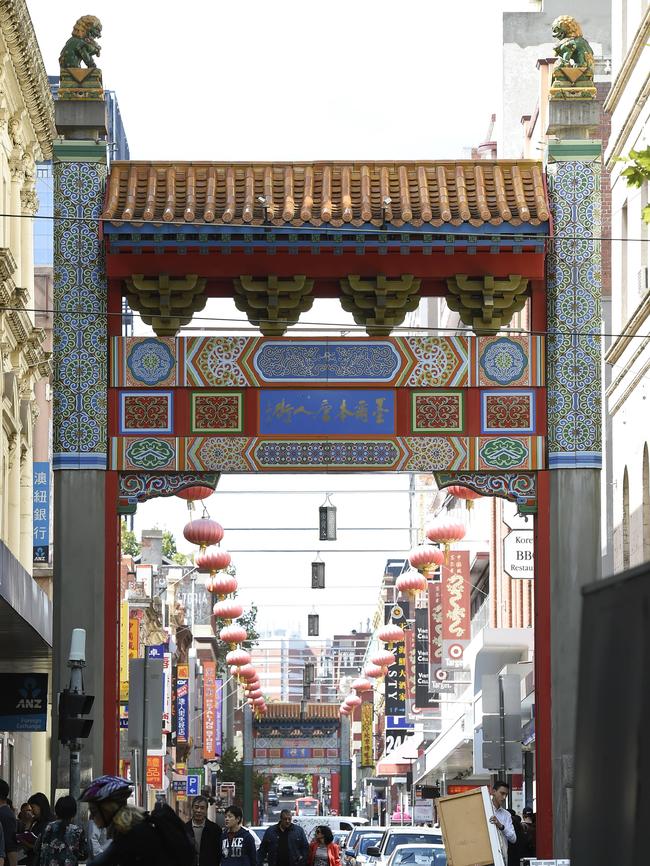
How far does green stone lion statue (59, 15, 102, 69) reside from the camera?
892 inches

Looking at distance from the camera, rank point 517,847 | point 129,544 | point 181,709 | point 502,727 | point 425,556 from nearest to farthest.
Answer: point 517,847, point 502,727, point 425,556, point 181,709, point 129,544

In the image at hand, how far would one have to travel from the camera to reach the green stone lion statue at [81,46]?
892 inches

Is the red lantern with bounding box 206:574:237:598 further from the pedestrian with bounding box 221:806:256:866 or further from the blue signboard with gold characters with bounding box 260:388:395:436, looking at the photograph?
the pedestrian with bounding box 221:806:256:866

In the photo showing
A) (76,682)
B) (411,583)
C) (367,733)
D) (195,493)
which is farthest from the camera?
(367,733)

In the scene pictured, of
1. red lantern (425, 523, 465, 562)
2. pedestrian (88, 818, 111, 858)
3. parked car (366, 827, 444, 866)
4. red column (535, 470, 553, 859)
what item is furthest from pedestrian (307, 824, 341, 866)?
pedestrian (88, 818, 111, 858)

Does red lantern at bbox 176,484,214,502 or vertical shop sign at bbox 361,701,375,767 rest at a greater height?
red lantern at bbox 176,484,214,502

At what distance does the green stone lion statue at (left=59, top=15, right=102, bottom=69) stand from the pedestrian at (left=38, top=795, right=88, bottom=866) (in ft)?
33.8

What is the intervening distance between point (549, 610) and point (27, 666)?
1442cm

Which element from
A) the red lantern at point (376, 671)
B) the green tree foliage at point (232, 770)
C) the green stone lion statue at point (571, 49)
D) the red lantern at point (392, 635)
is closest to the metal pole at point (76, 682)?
the green stone lion statue at point (571, 49)

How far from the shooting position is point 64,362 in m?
22.2

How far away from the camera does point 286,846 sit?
26016mm

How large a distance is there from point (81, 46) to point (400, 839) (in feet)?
44.0

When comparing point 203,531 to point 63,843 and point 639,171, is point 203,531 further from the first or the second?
point 639,171

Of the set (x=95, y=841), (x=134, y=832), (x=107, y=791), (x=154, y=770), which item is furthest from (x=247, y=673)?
(x=134, y=832)
